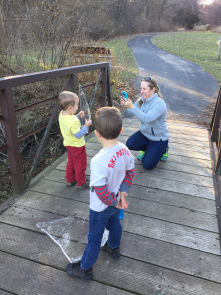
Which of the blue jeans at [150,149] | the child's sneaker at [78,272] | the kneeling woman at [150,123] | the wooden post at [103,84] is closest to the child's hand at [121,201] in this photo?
the child's sneaker at [78,272]

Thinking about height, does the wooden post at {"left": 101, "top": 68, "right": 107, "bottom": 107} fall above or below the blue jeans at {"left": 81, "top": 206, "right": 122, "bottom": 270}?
above

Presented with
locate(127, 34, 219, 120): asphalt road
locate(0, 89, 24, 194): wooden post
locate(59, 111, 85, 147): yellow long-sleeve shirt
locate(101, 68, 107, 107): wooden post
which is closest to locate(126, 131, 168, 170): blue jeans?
locate(59, 111, 85, 147): yellow long-sleeve shirt

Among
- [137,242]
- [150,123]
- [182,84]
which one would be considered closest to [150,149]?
[150,123]

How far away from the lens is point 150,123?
318 cm

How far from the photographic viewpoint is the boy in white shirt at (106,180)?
144 cm

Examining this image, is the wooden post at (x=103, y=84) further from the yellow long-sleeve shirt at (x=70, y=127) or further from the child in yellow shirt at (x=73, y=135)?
the yellow long-sleeve shirt at (x=70, y=127)

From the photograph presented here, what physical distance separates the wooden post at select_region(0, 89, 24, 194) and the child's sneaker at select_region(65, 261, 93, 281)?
3.84ft

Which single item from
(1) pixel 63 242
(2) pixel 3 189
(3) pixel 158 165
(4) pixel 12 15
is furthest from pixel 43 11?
(1) pixel 63 242

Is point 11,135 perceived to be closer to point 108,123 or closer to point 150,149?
point 108,123

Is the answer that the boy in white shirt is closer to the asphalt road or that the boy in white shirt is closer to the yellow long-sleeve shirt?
the yellow long-sleeve shirt

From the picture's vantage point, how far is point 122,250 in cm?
196

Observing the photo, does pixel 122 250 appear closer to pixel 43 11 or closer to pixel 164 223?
pixel 164 223

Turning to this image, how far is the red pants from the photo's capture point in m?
2.55

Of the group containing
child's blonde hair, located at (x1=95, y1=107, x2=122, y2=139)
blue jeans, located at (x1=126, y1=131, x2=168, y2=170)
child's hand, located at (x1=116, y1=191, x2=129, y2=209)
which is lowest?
blue jeans, located at (x1=126, y1=131, x2=168, y2=170)
